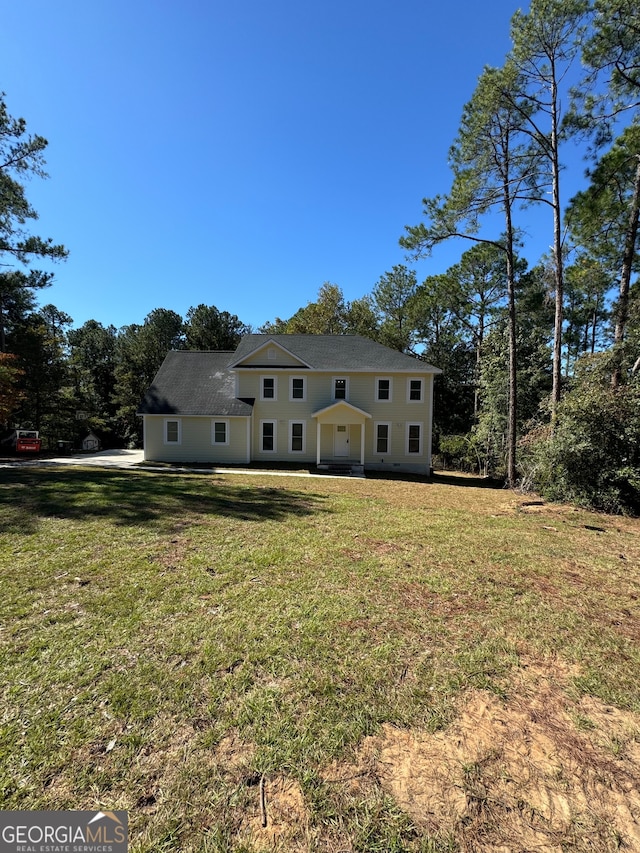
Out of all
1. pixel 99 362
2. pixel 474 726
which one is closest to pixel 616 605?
pixel 474 726

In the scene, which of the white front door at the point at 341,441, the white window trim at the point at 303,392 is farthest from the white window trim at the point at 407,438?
the white window trim at the point at 303,392

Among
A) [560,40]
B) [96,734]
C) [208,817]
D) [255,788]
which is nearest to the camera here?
[208,817]

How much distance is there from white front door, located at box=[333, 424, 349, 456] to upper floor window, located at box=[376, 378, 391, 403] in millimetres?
2355

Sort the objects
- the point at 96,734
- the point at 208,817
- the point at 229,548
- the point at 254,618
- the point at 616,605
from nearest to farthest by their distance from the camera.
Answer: the point at 208,817 < the point at 96,734 < the point at 254,618 < the point at 616,605 < the point at 229,548

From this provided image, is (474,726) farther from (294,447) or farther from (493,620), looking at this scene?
(294,447)

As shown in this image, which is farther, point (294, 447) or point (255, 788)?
point (294, 447)

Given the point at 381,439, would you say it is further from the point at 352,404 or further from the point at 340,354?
the point at 340,354

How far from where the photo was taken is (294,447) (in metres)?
19.3

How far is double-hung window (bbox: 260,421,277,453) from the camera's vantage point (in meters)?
19.3

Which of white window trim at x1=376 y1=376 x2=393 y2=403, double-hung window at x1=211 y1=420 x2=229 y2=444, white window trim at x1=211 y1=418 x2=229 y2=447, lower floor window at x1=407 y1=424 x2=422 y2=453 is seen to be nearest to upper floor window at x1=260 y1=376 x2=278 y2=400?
white window trim at x1=211 y1=418 x2=229 y2=447

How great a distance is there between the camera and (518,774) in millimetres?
2004

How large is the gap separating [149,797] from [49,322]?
53.0 m

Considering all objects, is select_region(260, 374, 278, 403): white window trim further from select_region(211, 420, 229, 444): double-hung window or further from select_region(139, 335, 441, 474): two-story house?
select_region(211, 420, 229, 444): double-hung window

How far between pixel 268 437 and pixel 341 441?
3863 millimetres
